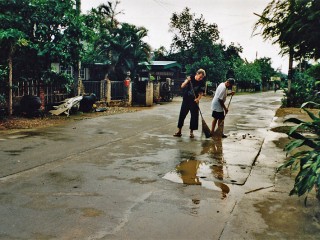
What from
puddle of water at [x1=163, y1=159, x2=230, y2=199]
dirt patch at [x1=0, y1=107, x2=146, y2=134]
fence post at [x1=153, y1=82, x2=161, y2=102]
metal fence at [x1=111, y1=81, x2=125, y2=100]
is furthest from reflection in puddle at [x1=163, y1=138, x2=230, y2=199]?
fence post at [x1=153, y1=82, x2=161, y2=102]

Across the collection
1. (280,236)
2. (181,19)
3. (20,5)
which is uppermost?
(181,19)

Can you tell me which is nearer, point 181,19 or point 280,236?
point 280,236

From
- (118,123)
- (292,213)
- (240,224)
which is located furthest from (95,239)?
(118,123)

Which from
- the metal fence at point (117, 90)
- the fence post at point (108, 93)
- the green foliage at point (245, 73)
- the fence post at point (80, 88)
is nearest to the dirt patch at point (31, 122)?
the fence post at point (80, 88)

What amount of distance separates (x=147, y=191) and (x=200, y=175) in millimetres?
1187

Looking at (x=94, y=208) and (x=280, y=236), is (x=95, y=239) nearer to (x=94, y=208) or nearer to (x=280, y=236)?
(x=94, y=208)

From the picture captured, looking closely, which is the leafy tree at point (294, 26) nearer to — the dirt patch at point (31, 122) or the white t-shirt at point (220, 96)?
the white t-shirt at point (220, 96)

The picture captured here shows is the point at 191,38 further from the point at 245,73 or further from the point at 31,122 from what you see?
the point at 31,122

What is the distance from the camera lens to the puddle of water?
16.4 ft

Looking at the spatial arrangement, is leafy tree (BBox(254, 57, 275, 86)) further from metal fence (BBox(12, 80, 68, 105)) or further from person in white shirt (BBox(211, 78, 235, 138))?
person in white shirt (BBox(211, 78, 235, 138))

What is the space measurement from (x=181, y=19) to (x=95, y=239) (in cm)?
4016

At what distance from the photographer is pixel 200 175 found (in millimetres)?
5520

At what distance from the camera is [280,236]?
3.33 metres

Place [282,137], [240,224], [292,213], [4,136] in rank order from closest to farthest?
[240,224] < [292,213] < [4,136] < [282,137]
